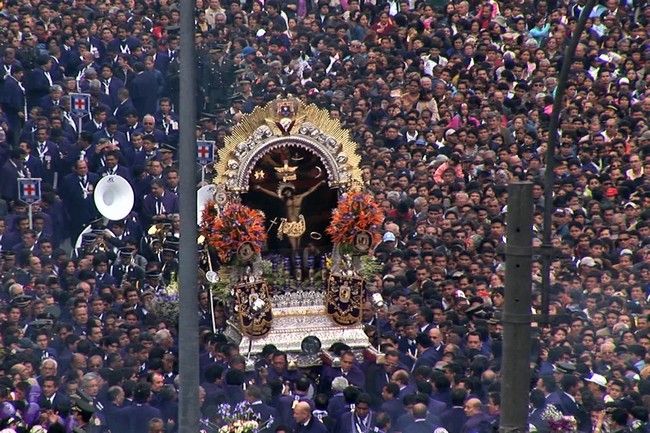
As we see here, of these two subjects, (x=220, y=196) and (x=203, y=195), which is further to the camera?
(x=203, y=195)

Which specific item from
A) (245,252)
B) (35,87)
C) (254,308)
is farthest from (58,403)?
(35,87)

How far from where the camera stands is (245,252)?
22.4m

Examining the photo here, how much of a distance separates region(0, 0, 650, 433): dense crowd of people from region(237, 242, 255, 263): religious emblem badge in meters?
1.07

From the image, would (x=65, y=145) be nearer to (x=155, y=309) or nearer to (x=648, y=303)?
(x=155, y=309)

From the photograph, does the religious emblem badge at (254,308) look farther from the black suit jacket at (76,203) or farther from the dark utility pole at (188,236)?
the dark utility pole at (188,236)

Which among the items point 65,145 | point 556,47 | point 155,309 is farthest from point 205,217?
point 556,47

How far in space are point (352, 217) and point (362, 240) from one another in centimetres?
36

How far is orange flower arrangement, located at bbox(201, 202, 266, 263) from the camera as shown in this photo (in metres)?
22.2

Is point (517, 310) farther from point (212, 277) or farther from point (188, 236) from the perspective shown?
point (212, 277)

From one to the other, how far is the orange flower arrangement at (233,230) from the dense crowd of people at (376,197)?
1.14m

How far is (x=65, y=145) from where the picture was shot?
86.4 ft

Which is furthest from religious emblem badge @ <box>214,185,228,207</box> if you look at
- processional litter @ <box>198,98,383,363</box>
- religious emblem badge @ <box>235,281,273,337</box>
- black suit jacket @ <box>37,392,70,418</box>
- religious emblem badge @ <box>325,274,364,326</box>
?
black suit jacket @ <box>37,392,70,418</box>

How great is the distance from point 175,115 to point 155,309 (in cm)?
649

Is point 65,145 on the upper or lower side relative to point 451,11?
lower
